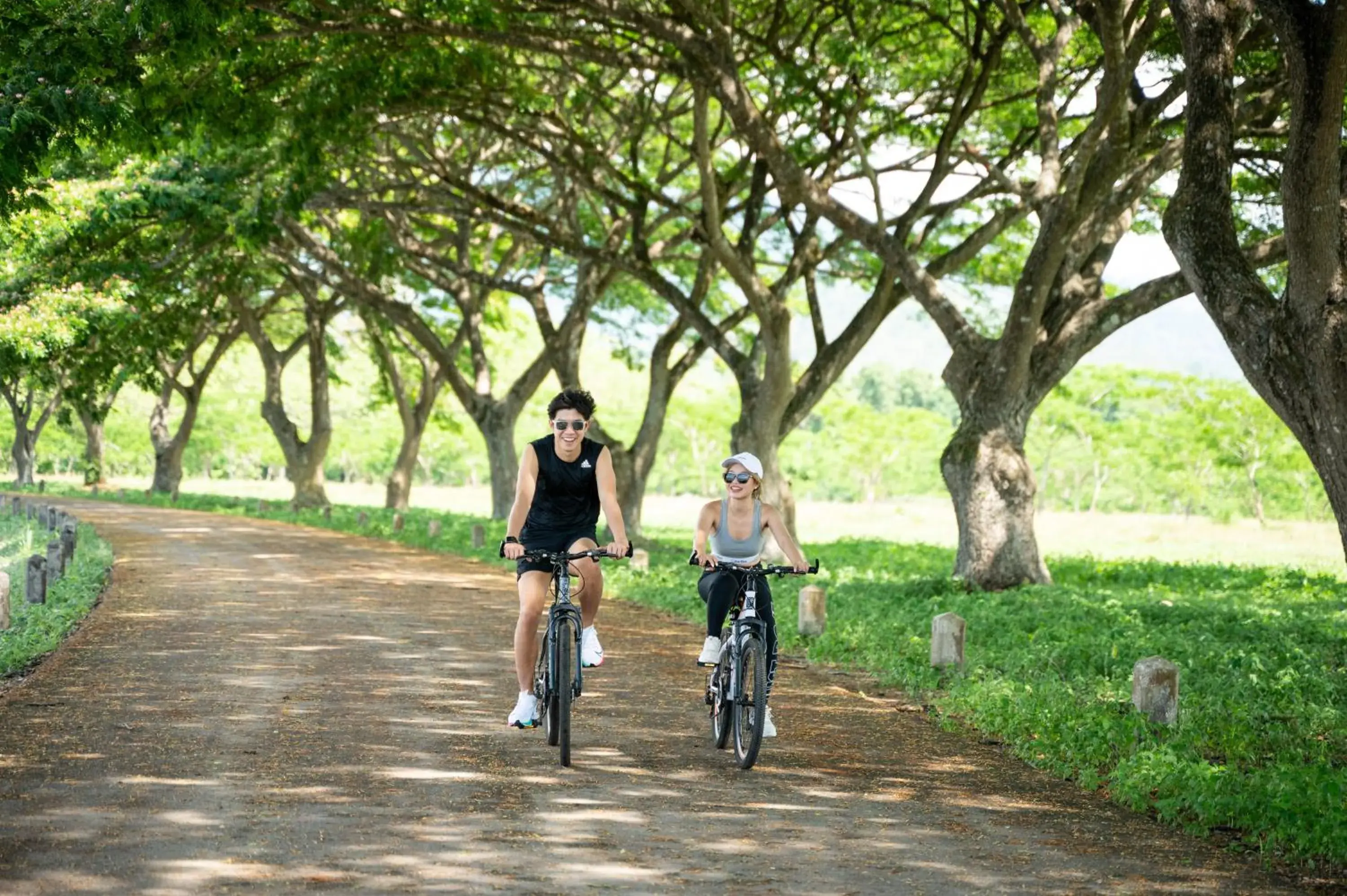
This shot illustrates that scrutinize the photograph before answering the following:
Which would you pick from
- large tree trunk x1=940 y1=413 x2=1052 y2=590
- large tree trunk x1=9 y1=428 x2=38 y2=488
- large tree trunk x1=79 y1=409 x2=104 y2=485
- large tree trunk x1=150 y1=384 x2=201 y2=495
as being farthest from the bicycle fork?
large tree trunk x1=79 y1=409 x2=104 y2=485

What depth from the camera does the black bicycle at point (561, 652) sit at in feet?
24.1

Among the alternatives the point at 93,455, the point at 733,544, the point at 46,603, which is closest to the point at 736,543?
the point at 733,544

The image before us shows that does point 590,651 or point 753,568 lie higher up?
point 753,568

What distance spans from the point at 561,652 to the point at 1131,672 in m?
5.56

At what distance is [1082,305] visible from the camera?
671 inches

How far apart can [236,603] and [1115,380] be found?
5644 centimetres

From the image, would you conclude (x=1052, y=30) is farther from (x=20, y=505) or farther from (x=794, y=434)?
(x=794, y=434)

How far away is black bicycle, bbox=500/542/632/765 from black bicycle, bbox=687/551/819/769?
0.69m

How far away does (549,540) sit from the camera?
7.68m

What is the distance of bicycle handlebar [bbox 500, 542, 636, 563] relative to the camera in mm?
7371

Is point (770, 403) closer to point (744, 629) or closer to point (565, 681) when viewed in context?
point (744, 629)

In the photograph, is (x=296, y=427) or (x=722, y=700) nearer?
(x=722, y=700)

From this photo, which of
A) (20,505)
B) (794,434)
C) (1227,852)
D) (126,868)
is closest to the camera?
(126,868)

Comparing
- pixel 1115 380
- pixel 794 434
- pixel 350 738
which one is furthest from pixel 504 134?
pixel 794 434
